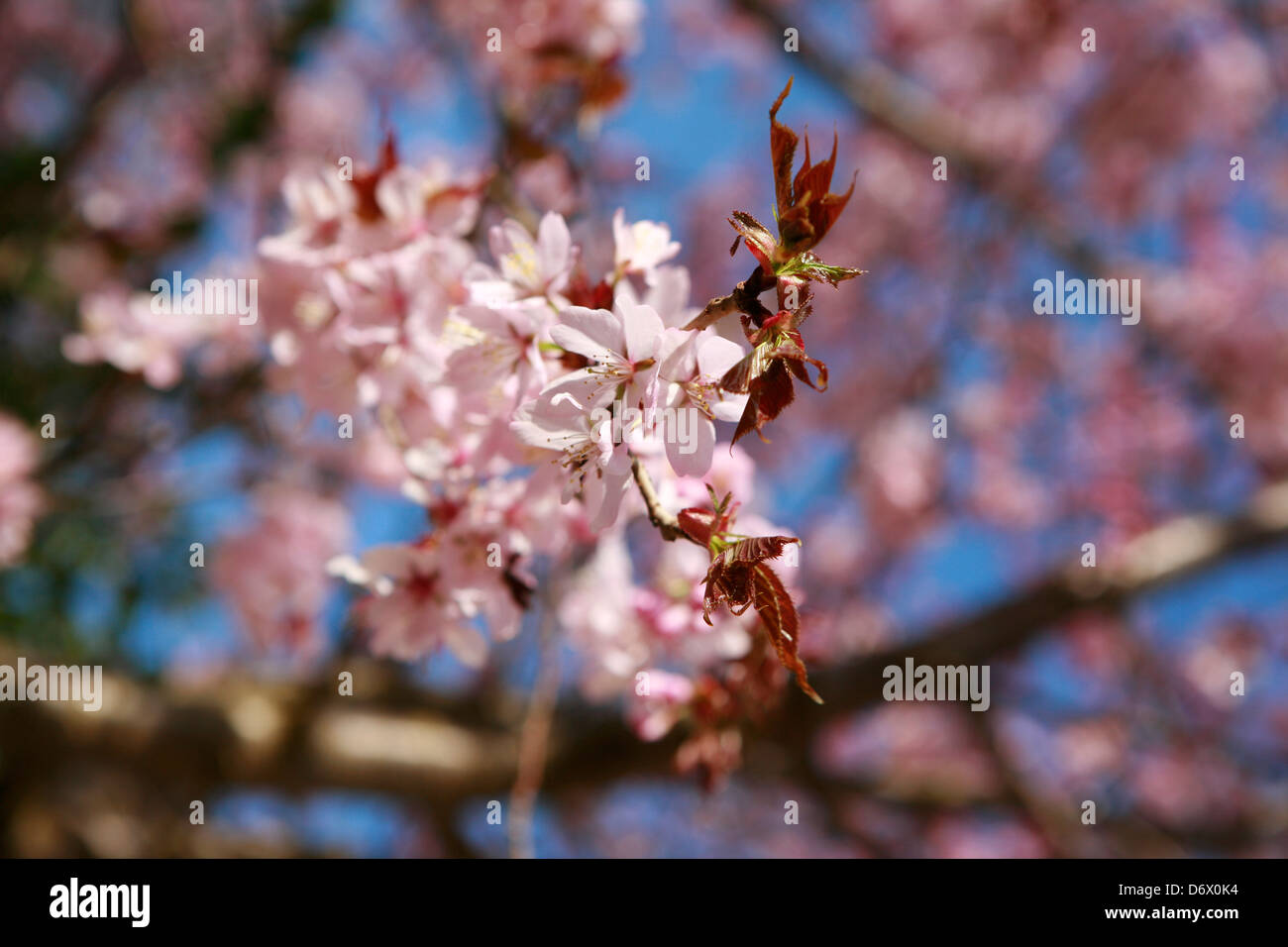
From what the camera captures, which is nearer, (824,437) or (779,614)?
(779,614)

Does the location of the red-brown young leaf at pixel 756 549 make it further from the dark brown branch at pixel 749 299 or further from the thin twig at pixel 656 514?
the dark brown branch at pixel 749 299

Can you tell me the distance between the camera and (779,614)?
753 mm

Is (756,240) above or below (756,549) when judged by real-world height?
above

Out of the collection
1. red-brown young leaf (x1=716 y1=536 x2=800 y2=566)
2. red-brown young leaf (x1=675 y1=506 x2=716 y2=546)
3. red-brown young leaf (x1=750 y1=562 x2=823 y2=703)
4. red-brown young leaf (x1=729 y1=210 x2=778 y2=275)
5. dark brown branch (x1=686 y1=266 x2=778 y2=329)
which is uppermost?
red-brown young leaf (x1=729 y1=210 x2=778 y2=275)

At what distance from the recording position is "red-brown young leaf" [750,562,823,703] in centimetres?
75

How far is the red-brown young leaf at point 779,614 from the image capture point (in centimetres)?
75

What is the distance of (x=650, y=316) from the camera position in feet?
2.49

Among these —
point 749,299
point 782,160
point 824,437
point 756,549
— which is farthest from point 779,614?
point 824,437

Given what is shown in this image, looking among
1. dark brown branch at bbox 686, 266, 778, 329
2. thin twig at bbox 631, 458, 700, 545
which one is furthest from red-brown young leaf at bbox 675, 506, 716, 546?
dark brown branch at bbox 686, 266, 778, 329

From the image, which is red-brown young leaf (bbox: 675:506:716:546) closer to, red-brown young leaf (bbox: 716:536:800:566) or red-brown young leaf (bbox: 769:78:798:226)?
red-brown young leaf (bbox: 716:536:800:566)

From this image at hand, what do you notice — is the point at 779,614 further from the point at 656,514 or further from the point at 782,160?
the point at 782,160

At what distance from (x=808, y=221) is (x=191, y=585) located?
131 inches

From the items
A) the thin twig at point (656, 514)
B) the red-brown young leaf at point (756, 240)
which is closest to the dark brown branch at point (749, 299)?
the red-brown young leaf at point (756, 240)
